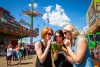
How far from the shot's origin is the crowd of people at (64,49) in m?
3.74

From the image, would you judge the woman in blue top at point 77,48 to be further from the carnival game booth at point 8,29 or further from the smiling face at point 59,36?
the carnival game booth at point 8,29

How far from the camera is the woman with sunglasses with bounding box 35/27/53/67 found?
14.2 ft

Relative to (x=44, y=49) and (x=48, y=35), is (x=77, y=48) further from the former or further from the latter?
(x=44, y=49)

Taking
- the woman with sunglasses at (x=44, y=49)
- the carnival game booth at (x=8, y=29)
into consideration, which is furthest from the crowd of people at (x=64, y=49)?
the carnival game booth at (x=8, y=29)

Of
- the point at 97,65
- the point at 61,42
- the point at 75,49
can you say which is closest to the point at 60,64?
the point at 61,42

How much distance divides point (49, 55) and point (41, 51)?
21 cm

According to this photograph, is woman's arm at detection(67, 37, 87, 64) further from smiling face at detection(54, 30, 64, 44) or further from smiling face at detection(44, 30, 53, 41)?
smiling face at detection(44, 30, 53, 41)

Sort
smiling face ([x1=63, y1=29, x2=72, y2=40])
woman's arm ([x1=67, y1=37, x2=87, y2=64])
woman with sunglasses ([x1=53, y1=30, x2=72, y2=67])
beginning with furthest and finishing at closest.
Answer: woman with sunglasses ([x1=53, y1=30, x2=72, y2=67]) < smiling face ([x1=63, y1=29, x2=72, y2=40]) < woman's arm ([x1=67, y1=37, x2=87, y2=64])

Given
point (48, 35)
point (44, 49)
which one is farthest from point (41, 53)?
point (48, 35)

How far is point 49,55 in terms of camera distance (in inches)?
179

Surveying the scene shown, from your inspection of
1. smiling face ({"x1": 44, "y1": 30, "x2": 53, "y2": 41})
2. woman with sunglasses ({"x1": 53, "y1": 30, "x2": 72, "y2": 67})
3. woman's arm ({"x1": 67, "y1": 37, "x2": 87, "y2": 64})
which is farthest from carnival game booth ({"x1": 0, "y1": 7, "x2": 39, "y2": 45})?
woman's arm ({"x1": 67, "y1": 37, "x2": 87, "y2": 64})

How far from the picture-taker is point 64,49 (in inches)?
161

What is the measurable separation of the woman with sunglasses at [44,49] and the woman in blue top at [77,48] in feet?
1.43

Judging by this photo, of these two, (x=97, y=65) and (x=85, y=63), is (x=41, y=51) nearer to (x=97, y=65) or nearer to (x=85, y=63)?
(x=85, y=63)
